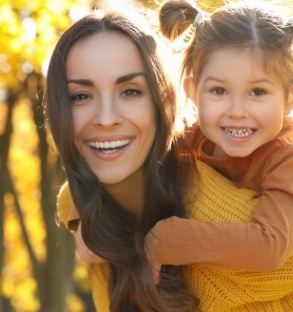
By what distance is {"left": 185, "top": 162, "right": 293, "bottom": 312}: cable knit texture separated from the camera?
3.31 metres

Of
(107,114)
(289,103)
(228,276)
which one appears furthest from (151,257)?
(289,103)

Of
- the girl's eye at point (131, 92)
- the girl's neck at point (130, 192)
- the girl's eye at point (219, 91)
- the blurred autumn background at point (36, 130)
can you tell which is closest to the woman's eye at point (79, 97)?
the girl's eye at point (131, 92)

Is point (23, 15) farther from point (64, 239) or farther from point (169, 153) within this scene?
point (169, 153)

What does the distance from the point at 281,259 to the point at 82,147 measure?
887 millimetres

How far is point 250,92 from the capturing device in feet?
10.7

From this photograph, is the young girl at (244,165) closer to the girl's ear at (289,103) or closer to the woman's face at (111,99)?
the girl's ear at (289,103)

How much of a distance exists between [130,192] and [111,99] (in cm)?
47

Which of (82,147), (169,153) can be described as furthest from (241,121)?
(82,147)

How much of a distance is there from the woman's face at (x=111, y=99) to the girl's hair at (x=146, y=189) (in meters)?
0.03

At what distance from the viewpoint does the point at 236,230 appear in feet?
10.5

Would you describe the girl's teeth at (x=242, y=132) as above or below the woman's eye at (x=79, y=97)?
below

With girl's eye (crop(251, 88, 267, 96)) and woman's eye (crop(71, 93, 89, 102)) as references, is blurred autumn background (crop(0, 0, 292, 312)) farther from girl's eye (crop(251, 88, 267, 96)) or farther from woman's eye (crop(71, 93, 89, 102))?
girl's eye (crop(251, 88, 267, 96))

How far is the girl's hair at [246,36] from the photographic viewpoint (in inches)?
130

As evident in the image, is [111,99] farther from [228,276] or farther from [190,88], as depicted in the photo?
[228,276]
